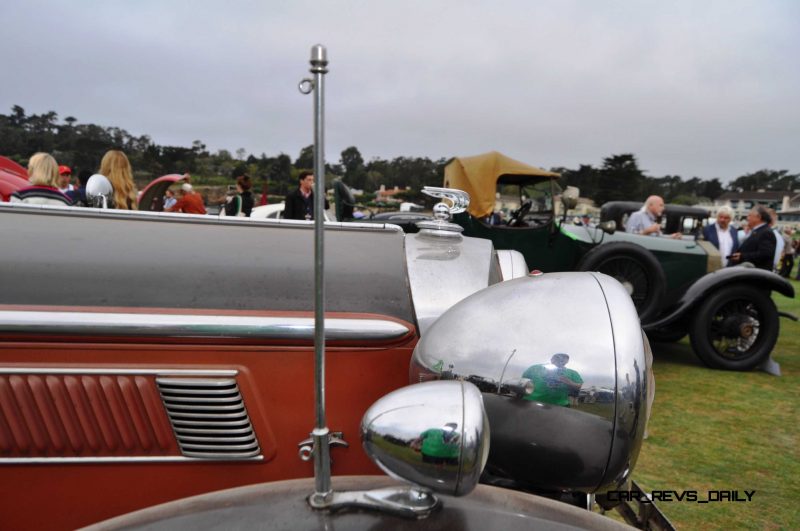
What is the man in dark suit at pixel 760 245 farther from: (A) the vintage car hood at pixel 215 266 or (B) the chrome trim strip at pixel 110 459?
(B) the chrome trim strip at pixel 110 459

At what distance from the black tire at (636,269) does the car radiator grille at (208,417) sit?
4840 mm

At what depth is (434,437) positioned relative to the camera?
702 millimetres

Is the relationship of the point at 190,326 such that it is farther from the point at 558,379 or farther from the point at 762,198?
the point at 762,198

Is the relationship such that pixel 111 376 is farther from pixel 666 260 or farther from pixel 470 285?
pixel 666 260

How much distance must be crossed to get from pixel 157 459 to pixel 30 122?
40.1ft

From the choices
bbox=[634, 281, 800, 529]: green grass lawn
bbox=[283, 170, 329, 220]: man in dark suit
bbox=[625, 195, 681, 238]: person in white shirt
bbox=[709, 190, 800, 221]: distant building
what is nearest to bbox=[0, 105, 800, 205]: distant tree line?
bbox=[283, 170, 329, 220]: man in dark suit

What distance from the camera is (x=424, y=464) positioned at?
0.71m

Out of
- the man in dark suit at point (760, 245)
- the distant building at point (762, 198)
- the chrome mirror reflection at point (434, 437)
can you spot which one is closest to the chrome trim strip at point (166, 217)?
the chrome mirror reflection at point (434, 437)

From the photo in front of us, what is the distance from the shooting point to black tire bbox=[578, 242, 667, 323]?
5.46m

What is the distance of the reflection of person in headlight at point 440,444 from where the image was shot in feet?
2.28

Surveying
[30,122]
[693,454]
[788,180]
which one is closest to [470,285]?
[693,454]

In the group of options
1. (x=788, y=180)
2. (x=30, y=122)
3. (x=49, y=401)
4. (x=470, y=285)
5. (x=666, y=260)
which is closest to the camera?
(x=49, y=401)

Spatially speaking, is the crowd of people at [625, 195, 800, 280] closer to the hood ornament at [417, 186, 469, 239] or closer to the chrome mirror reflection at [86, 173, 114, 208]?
the hood ornament at [417, 186, 469, 239]

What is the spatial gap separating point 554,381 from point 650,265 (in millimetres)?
5137
